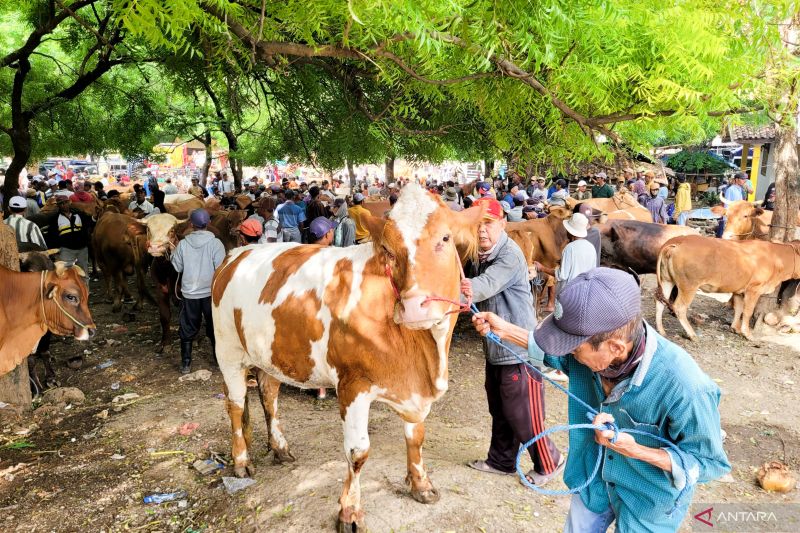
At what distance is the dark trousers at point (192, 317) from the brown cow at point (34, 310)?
152cm

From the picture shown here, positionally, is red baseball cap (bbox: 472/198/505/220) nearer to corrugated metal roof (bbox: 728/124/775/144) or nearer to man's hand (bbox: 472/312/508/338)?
A: man's hand (bbox: 472/312/508/338)

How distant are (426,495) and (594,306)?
250 cm

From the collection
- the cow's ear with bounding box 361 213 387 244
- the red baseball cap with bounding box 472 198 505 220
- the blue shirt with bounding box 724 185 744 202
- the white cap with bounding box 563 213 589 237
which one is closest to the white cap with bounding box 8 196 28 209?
the cow's ear with bounding box 361 213 387 244

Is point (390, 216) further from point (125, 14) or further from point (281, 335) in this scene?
point (125, 14)

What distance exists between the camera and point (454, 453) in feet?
16.7

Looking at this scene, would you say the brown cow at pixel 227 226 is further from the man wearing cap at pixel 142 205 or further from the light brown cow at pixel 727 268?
the light brown cow at pixel 727 268

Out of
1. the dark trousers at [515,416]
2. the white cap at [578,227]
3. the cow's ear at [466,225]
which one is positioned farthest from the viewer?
the white cap at [578,227]

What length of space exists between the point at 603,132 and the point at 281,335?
13.7 feet

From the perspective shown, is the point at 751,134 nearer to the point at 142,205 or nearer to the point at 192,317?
the point at 142,205

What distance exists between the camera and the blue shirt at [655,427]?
205 centimetres

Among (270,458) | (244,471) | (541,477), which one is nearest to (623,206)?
(541,477)

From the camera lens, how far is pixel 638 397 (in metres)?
2.17

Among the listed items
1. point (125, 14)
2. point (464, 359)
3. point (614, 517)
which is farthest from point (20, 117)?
point (614, 517)

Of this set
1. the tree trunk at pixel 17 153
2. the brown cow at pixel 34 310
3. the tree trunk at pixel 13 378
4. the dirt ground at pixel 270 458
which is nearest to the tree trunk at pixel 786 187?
the dirt ground at pixel 270 458
